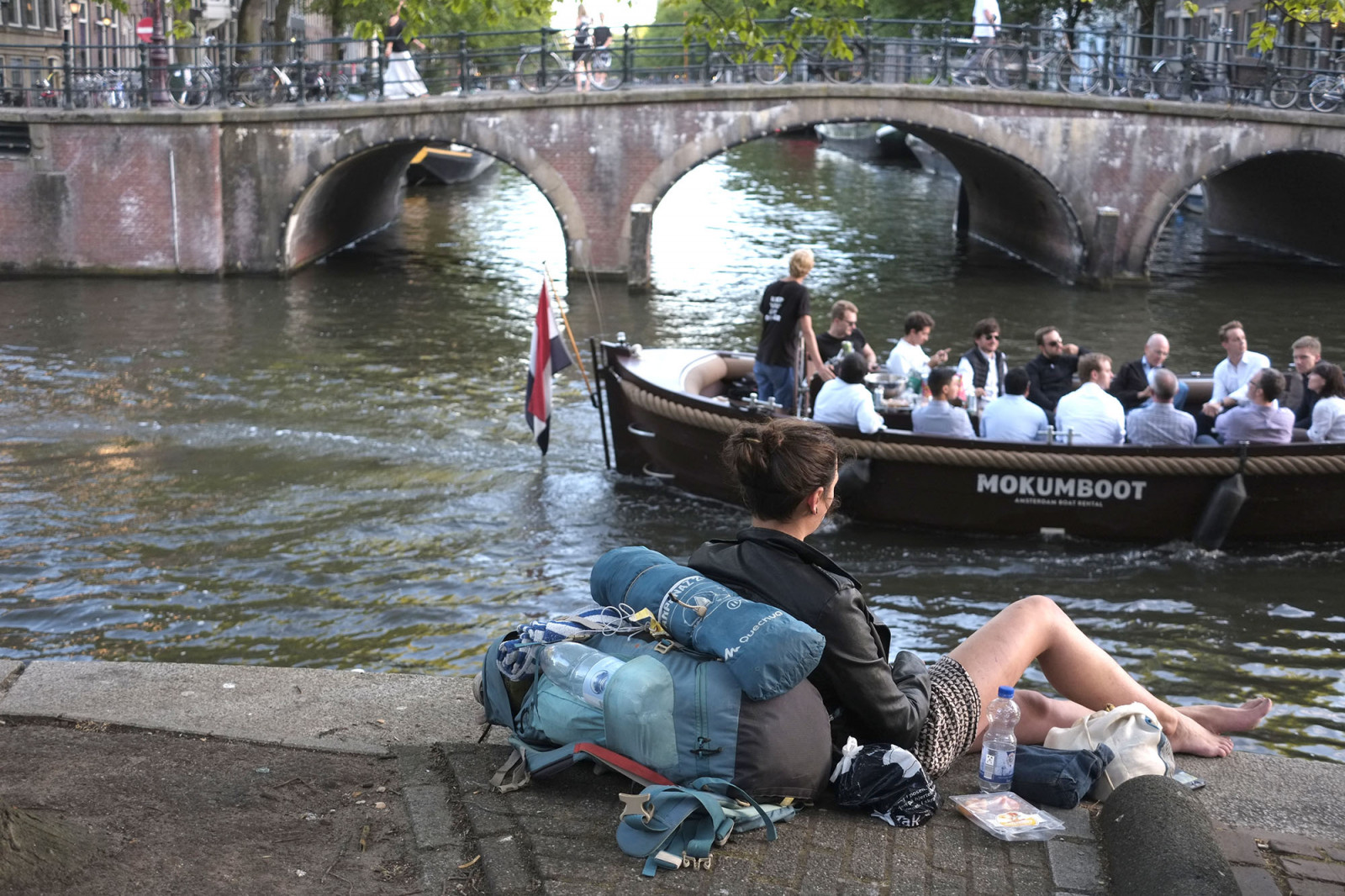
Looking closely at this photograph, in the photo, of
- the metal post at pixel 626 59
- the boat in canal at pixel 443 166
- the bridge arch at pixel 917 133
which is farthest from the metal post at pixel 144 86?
the boat in canal at pixel 443 166

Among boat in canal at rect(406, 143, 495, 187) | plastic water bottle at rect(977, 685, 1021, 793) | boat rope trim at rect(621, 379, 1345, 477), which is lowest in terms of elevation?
boat rope trim at rect(621, 379, 1345, 477)

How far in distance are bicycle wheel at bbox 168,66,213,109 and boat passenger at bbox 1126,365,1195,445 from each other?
55.8ft

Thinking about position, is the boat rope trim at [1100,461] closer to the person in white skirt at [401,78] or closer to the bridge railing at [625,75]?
the bridge railing at [625,75]

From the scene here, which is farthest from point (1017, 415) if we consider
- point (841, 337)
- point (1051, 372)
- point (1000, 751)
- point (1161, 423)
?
point (1000, 751)

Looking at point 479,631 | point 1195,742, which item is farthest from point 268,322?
point 1195,742

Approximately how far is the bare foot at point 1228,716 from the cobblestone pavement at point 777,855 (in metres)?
1.18

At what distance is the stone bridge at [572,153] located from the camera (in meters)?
23.0

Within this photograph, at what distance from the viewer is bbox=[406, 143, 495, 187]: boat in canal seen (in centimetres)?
3894

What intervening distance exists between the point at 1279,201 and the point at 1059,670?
26.4 metres

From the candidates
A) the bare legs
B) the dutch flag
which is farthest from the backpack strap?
the dutch flag

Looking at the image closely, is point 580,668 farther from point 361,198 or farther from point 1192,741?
point 361,198

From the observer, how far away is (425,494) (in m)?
12.2

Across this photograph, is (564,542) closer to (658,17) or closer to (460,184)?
(460,184)

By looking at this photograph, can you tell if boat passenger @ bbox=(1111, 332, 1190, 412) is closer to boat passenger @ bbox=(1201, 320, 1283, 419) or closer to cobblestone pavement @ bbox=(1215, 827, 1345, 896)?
boat passenger @ bbox=(1201, 320, 1283, 419)
